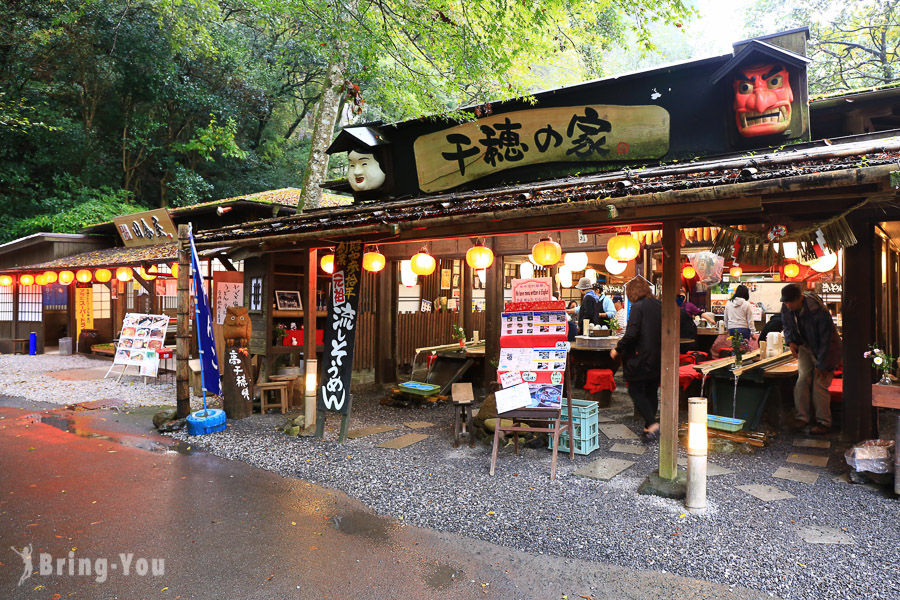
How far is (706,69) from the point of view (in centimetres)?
787

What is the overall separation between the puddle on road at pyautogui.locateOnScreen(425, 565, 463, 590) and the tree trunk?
459 inches

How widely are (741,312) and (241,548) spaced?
11874mm

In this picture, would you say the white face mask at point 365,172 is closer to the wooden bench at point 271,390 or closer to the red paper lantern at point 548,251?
the red paper lantern at point 548,251

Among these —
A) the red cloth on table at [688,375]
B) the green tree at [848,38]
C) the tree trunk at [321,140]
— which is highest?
the green tree at [848,38]

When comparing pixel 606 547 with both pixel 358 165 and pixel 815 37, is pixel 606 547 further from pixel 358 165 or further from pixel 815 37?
pixel 815 37

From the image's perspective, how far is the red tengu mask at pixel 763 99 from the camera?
24.2 feet

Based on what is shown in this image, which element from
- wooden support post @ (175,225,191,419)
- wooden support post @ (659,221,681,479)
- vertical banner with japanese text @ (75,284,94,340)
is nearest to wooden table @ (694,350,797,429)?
wooden support post @ (659,221,681,479)

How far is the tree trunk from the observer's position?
1426 cm

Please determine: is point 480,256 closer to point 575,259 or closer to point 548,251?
point 548,251

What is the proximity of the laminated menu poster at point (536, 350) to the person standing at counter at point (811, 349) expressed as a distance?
12.4 ft

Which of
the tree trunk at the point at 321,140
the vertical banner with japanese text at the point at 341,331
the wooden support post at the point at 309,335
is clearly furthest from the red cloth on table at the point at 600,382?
the tree trunk at the point at 321,140

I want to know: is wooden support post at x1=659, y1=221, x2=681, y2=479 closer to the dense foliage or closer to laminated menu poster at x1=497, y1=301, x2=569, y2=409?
Result: laminated menu poster at x1=497, y1=301, x2=569, y2=409

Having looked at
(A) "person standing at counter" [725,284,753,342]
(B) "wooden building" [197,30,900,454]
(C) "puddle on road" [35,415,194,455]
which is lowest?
(C) "puddle on road" [35,415,194,455]

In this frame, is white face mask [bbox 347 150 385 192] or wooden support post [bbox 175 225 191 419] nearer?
wooden support post [bbox 175 225 191 419]
